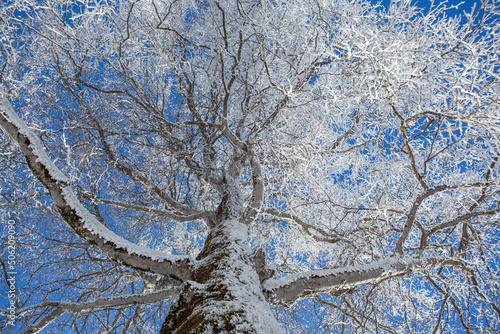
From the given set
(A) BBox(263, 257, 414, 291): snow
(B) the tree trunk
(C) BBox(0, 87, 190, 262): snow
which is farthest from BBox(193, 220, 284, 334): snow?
(C) BBox(0, 87, 190, 262): snow

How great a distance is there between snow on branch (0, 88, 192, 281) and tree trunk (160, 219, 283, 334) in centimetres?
27

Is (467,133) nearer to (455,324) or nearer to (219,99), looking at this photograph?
(455,324)

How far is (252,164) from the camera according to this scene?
10.9 feet

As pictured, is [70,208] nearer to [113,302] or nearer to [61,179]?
[61,179]

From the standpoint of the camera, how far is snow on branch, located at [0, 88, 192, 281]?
166cm

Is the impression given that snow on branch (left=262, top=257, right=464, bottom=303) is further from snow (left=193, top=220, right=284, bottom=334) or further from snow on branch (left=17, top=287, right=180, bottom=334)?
snow on branch (left=17, top=287, right=180, bottom=334)

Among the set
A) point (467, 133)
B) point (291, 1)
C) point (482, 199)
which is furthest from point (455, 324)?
point (291, 1)

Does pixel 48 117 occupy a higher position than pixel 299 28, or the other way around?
pixel 299 28

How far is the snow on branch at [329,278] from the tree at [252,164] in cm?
1

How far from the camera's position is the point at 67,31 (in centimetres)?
279

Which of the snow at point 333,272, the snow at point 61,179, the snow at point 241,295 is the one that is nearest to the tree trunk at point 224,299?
the snow at point 241,295

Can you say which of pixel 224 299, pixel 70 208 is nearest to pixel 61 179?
pixel 70 208

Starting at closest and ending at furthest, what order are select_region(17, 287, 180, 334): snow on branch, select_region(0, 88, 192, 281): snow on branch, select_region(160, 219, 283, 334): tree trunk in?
1. select_region(160, 219, 283, 334): tree trunk
2. select_region(0, 88, 192, 281): snow on branch
3. select_region(17, 287, 180, 334): snow on branch

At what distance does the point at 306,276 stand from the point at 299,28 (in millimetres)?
3093
